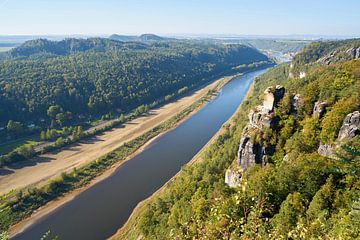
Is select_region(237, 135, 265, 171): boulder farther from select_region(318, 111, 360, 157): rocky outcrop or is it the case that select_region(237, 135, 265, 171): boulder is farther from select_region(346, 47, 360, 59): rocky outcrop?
select_region(346, 47, 360, 59): rocky outcrop

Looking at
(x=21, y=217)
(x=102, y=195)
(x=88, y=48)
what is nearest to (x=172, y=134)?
(x=102, y=195)

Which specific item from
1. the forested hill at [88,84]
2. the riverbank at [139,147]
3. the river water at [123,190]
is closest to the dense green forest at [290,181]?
the river water at [123,190]

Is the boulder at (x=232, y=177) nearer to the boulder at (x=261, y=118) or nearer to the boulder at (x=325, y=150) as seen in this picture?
the boulder at (x=261, y=118)

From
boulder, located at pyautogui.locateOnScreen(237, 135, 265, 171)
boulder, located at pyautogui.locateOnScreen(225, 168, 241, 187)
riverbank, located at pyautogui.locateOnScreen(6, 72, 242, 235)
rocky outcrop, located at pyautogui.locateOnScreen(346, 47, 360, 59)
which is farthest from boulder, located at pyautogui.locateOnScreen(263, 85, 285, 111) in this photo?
rocky outcrop, located at pyautogui.locateOnScreen(346, 47, 360, 59)

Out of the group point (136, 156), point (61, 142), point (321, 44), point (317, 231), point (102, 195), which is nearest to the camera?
point (317, 231)

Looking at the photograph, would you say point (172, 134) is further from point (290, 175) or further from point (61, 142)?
point (290, 175)

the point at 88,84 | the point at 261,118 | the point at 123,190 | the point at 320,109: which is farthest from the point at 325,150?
the point at 88,84
